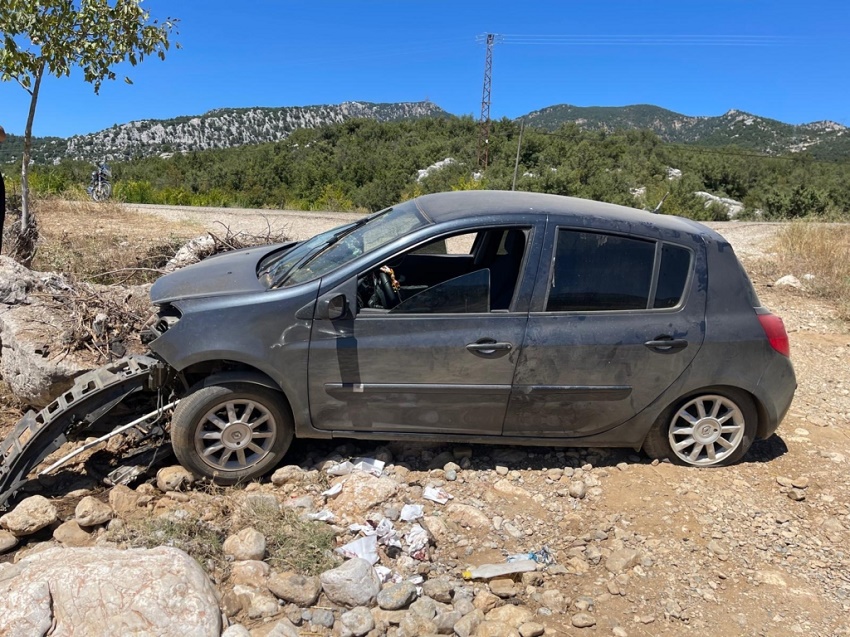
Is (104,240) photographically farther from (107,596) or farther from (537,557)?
(537,557)

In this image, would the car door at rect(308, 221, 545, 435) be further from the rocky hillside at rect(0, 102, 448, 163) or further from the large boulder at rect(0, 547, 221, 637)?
the rocky hillside at rect(0, 102, 448, 163)

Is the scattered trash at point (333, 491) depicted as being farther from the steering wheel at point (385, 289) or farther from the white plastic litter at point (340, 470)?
the steering wheel at point (385, 289)

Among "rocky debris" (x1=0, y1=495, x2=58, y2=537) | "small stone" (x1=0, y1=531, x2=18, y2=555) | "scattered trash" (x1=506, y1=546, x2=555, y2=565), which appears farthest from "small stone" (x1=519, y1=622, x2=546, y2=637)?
"small stone" (x1=0, y1=531, x2=18, y2=555)

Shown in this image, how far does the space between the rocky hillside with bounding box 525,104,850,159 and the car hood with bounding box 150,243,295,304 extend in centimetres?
5537

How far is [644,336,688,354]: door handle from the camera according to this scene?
400 centimetres

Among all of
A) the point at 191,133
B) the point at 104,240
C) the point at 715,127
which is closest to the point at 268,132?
the point at 191,133

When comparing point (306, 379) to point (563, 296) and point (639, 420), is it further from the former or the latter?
point (639, 420)

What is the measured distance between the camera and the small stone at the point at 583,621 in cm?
306

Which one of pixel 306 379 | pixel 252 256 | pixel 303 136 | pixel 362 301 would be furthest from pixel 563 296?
pixel 303 136

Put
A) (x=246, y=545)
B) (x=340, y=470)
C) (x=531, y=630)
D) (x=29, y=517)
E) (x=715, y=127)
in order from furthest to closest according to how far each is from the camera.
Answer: (x=715, y=127), (x=340, y=470), (x=29, y=517), (x=246, y=545), (x=531, y=630)

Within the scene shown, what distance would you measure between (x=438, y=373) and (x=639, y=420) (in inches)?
54.9

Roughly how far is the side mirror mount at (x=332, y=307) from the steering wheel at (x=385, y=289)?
317 millimetres

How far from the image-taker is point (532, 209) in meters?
4.04

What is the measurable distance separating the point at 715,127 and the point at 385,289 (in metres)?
115
